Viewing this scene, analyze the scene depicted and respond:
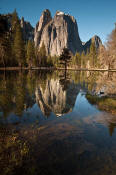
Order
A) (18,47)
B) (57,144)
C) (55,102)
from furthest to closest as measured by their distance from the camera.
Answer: (18,47) < (55,102) < (57,144)

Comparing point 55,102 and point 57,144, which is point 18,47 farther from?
point 57,144

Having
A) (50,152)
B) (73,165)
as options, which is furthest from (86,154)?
(50,152)

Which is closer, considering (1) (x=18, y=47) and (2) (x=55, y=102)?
(2) (x=55, y=102)

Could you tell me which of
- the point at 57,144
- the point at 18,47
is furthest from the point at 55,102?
the point at 18,47

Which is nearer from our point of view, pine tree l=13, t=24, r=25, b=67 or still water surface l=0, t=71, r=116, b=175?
still water surface l=0, t=71, r=116, b=175

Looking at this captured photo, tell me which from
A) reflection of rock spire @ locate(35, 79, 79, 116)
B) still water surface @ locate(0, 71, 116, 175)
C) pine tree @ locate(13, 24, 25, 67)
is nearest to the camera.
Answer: still water surface @ locate(0, 71, 116, 175)

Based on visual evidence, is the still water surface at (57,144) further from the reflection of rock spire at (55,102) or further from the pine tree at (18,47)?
the pine tree at (18,47)

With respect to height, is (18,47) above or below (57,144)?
above

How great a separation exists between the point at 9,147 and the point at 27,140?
68 cm

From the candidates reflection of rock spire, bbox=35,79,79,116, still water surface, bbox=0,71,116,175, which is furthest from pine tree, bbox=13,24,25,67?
still water surface, bbox=0,71,116,175

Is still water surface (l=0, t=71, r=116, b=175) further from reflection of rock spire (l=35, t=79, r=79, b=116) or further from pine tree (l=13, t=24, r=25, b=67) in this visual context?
pine tree (l=13, t=24, r=25, b=67)

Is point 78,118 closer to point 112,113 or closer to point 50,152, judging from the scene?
point 112,113

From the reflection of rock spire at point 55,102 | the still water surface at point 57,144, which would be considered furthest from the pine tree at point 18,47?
the still water surface at point 57,144

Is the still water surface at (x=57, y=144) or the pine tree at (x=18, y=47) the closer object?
the still water surface at (x=57, y=144)
